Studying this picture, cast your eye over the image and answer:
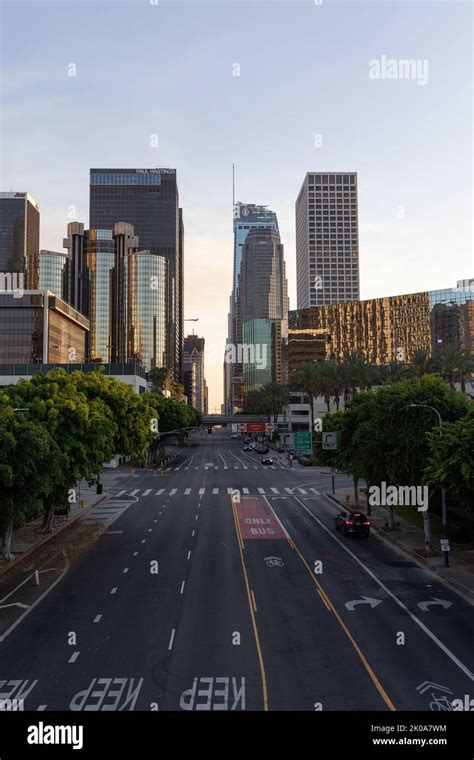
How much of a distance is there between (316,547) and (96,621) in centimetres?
1497

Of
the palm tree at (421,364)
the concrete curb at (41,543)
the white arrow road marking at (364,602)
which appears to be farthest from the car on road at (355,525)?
the palm tree at (421,364)

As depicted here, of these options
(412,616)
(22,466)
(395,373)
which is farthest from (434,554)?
(395,373)

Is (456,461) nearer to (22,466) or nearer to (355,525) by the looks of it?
(355,525)

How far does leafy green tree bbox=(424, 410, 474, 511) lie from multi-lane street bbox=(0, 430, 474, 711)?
4.33 m

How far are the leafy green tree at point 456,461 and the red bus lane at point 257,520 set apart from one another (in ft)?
41.4

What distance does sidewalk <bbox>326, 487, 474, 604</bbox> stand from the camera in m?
24.0

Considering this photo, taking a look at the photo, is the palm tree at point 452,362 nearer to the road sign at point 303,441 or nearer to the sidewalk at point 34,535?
the road sign at point 303,441

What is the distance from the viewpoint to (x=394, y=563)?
27.7 metres

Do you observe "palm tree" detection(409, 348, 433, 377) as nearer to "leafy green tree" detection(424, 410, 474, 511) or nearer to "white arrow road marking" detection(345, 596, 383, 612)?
"leafy green tree" detection(424, 410, 474, 511)

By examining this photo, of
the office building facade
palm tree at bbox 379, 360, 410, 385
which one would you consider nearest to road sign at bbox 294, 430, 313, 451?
palm tree at bbox 379, 360, 410, 385

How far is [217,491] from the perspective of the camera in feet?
181

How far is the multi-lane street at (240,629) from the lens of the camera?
13.8 metres

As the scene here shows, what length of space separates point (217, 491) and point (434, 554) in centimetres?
2887
